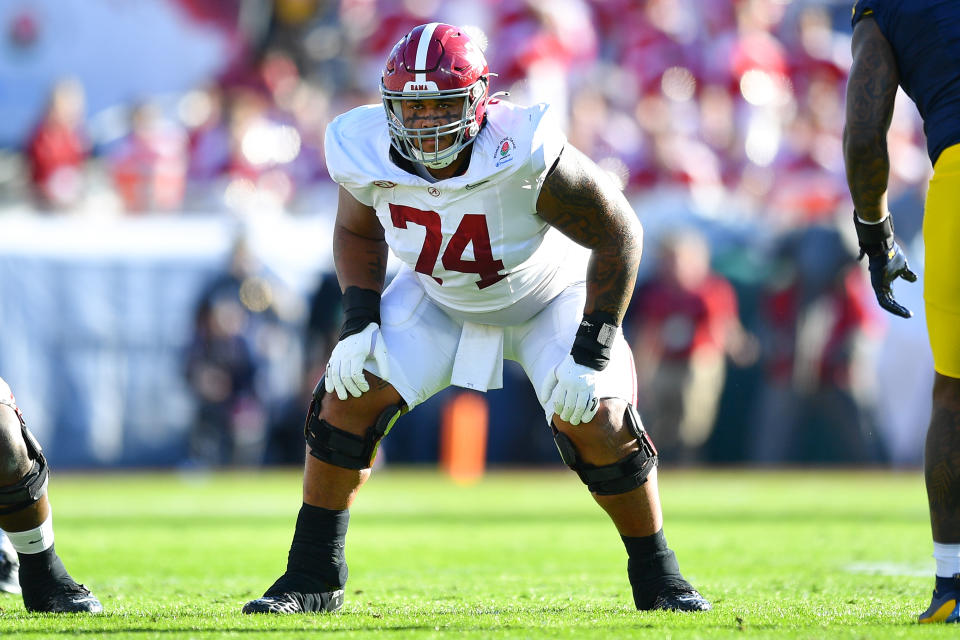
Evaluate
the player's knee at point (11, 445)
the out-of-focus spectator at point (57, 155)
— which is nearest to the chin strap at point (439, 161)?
the player's knee at point (11, 445)

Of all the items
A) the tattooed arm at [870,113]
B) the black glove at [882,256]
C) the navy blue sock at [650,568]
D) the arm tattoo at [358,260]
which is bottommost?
the navy blue sock at [650,568]

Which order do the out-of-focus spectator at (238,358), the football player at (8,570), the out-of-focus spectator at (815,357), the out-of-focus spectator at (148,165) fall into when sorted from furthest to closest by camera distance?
the out-of-focus spectator at (148,165) < the out-of-focus spectator at (815,357) < the out-of-focus spectator at (238,358) < the football player at (8,570)

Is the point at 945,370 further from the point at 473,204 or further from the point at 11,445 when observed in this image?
the point at 11,445

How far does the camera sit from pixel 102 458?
34.5 feet

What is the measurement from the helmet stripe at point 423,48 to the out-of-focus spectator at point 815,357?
7.15 metres

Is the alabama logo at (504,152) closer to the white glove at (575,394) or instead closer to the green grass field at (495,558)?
the white glove at (575,394)

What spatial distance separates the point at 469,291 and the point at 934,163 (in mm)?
1366

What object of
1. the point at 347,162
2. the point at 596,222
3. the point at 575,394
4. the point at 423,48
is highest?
the point at 423,48

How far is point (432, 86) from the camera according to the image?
3.87 metres

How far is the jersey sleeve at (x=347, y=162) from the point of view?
400cm

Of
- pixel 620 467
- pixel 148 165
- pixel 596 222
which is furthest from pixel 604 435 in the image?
pixel 148 165

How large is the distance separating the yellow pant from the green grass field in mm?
734

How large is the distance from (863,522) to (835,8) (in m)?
8.39

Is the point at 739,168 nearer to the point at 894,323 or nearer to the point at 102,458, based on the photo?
the point at 894,323
